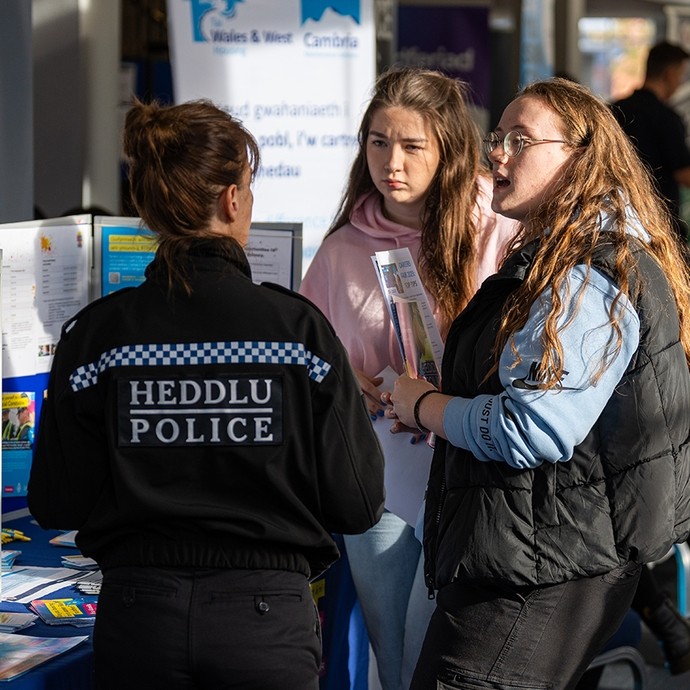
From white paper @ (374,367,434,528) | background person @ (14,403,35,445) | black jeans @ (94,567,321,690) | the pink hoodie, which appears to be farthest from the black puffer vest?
background person @ (14,403,35,445)

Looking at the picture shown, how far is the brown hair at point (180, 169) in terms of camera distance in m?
1.71

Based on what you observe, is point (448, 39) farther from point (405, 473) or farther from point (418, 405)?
point (418, 405)

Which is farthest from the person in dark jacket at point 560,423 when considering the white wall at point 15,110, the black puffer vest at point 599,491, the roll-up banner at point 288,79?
the roll-up banner at point 288,79

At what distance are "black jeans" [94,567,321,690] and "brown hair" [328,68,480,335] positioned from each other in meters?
1.01

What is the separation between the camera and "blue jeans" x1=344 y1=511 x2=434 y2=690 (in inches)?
97.7

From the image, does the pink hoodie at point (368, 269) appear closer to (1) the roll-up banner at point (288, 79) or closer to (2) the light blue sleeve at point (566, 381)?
(2) the light blue sleeve at point (566, 381)

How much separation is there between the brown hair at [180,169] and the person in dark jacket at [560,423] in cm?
50

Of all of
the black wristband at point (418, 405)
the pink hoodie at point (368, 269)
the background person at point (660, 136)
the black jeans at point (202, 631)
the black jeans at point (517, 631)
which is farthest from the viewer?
the background person at point (660, 136)

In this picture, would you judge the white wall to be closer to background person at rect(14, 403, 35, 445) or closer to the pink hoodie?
background person at rect(14, 403, 35, 445)

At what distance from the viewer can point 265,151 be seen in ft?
14.5

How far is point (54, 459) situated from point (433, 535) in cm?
67

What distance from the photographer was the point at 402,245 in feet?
8.53

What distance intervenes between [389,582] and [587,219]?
40.9 inches

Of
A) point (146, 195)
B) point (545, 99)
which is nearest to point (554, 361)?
point (545, 99)
